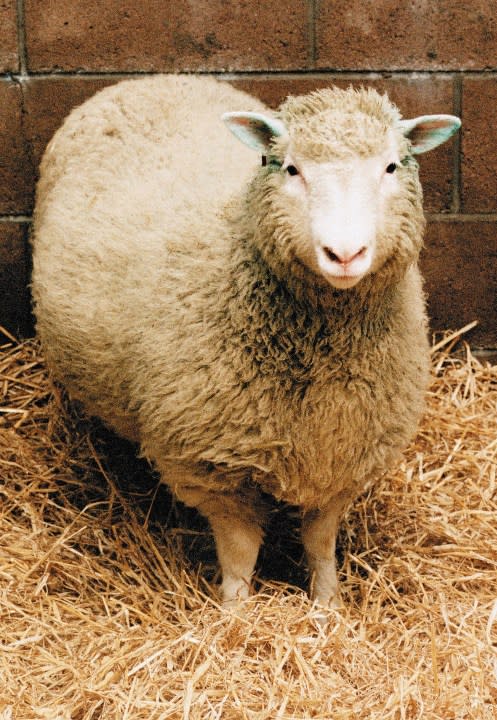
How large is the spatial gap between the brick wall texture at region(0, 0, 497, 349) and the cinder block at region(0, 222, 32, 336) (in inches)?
6.5

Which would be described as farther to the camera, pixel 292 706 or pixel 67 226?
pixel 67 226

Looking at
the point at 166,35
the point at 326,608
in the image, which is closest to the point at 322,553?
the point at 326,608

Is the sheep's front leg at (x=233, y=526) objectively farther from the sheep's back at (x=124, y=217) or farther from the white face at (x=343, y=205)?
the white face at (x=343, y=205)

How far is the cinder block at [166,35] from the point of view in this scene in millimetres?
3873

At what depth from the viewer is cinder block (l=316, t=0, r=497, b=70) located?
12.7 feet

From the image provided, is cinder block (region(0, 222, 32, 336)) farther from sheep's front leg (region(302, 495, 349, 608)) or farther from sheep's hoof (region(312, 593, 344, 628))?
sheep's hoof (region(312, 593, 344, 628))

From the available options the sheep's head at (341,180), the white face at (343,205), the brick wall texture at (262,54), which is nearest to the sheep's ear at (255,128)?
the sheep's head at (341,180)

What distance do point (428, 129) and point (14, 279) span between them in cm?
208

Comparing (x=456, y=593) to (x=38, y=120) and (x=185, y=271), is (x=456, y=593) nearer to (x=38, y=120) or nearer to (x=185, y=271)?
(x=185, y=271)

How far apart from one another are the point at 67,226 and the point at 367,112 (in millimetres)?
1207

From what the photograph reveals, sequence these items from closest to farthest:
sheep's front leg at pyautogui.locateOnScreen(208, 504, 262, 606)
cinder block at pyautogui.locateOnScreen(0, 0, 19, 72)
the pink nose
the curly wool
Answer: the pink nose < the curly wool < sheep's front leg at pyautogui.locateOnScreen(208, 504, 262, 606) < cinder block at pyautogui.locateOnScreen(0, 0, 19, 72)

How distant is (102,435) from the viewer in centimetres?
392

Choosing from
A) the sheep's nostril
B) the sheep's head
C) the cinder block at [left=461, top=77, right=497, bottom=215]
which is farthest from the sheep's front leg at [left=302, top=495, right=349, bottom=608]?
the cinder block at [left=461, top=77, right=497, bottom=215]

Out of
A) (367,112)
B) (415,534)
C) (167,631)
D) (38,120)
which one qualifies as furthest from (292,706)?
(38,120)
